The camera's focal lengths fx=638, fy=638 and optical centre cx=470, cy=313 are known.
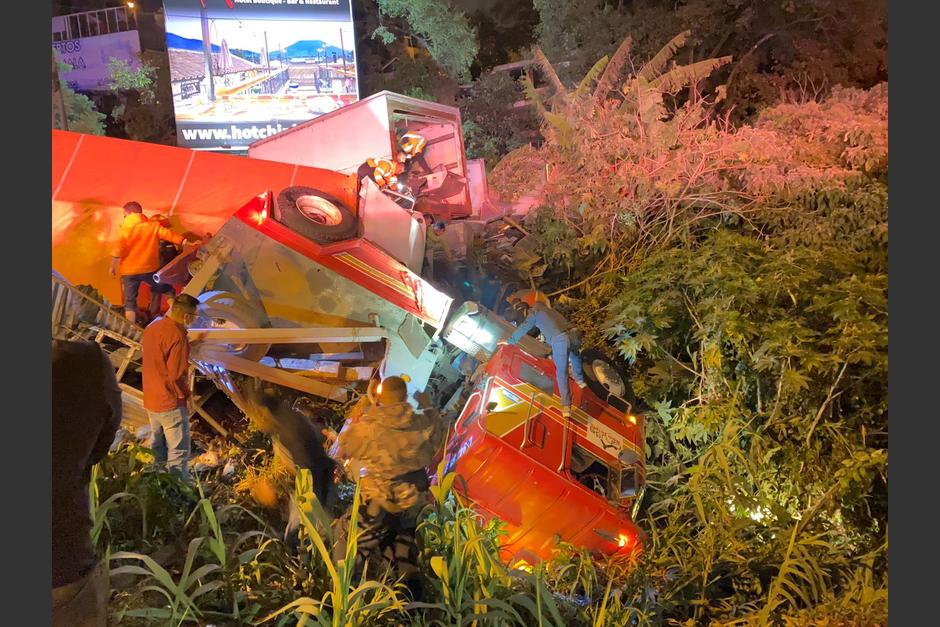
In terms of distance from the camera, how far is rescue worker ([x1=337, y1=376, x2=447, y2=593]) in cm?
248

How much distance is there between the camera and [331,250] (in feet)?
12.7

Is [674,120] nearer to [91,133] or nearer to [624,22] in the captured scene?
[624,22]

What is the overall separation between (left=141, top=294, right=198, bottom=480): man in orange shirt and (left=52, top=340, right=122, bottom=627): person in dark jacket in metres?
0.93

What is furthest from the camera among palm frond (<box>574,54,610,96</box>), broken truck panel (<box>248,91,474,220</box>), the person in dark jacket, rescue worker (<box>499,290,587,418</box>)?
broken truck panel (<box>248,91,474,220</box>)

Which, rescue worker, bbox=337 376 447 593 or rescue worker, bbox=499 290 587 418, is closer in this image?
rescue worker, bbox=337 376 447 593

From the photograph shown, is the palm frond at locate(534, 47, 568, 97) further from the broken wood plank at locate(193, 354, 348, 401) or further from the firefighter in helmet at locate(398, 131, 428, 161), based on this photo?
the broken wood plank at locate(193, 354, 348, 401)

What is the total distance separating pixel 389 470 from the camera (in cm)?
248

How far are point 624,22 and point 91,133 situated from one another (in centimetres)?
353

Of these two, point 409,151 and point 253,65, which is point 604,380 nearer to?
point 409,151

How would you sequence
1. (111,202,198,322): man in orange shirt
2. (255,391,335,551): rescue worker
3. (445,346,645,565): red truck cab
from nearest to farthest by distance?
1. (255,391,335,551): rescue worker
2. (445,346,645,565): red truck cab
3. (111,202,198,322): man in orange shirt

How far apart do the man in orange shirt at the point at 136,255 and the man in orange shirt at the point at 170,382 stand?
1.23 feet

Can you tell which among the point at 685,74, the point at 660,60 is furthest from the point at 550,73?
the point at 685,74

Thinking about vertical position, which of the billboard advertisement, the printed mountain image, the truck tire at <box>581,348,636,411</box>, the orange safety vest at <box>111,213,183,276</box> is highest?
the billboard advertisement

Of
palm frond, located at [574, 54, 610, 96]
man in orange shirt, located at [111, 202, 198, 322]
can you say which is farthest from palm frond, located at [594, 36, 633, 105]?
man in orange shirt, located at [111, 202, 198, 322]
